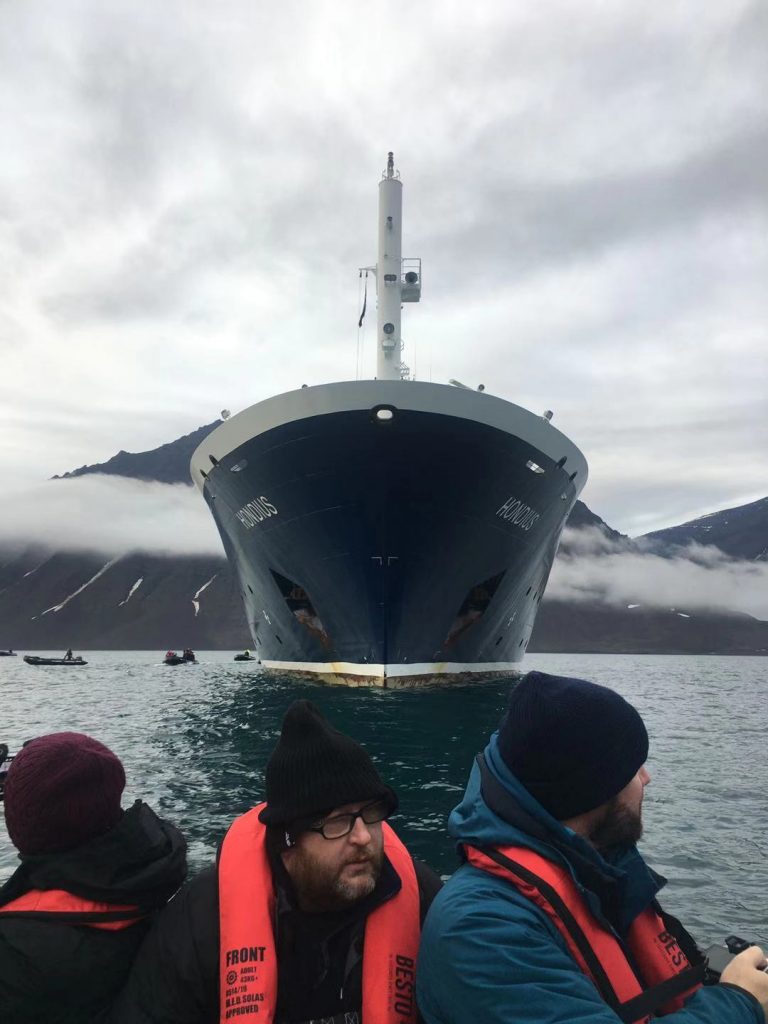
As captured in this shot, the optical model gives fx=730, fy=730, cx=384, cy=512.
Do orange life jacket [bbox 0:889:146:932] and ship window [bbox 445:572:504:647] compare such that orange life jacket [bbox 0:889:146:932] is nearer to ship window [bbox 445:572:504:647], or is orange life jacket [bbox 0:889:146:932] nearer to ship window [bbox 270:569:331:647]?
ship window [bbox 270:569:331:647]

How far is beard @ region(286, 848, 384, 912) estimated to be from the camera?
250 centimetres

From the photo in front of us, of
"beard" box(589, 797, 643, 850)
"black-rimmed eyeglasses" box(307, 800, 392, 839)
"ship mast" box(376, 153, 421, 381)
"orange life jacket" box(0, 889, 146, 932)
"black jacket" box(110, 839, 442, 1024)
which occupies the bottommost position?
"black jacket" box(110, 839, 442, 1024)

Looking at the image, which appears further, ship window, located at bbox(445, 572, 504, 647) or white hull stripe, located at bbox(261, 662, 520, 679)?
ship window, located at bbox(445, 572, 504, 647)

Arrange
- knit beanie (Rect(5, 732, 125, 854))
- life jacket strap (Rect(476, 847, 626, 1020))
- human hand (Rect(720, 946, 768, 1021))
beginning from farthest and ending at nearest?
knit beanie (Rect(5, 732, 125, 854)) < life jacket strap (Rect(476, 847, 626, 1020)) < human hand (Rect(720, 946, 768, 1021))

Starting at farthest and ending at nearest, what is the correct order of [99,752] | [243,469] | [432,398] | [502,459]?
[243,469] < [502,459] < [432,398] < [99,752]

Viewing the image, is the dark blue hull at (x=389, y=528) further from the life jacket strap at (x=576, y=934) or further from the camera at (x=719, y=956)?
the life jacket strap at (x=576, y=934)

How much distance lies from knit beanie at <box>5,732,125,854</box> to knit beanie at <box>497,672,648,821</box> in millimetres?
1429

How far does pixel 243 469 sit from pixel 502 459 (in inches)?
281

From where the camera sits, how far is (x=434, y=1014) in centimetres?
203

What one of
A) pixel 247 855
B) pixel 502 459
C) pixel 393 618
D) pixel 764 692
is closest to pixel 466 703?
pixel 393 618

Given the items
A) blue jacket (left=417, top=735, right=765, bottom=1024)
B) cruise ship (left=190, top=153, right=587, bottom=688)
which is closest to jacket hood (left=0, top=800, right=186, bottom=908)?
blue jacket (left=417, top=735, right=765, bottom=1024)

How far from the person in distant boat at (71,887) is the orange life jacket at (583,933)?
1.21 metres

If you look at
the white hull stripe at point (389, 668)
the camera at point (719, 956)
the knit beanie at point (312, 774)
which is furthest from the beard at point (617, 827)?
the white hull stripe at point (389, 668)

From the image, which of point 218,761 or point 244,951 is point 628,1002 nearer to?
point 244,951
